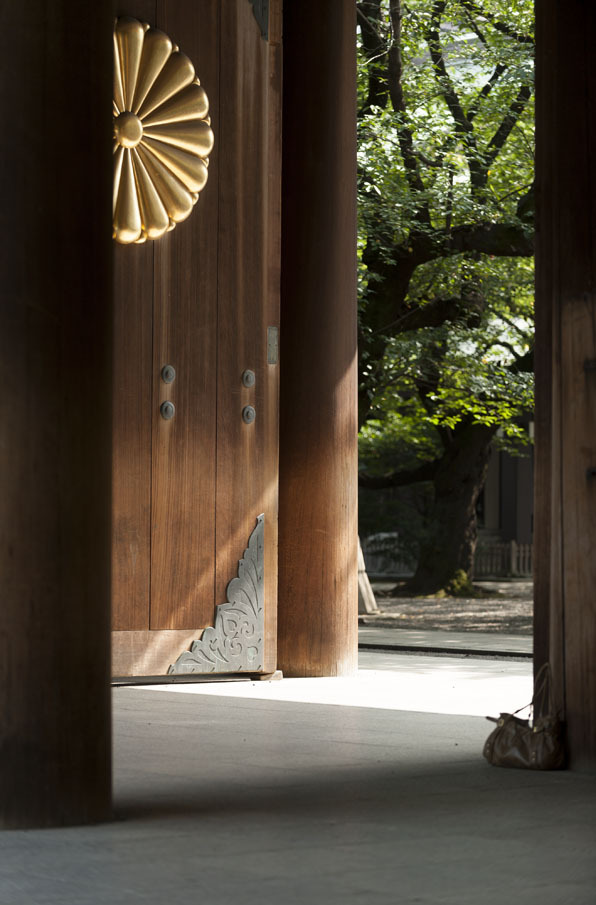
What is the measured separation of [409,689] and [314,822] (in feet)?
15.4

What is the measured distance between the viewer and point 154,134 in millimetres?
9320

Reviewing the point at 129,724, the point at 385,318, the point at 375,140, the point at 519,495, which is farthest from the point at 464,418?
the point at 129,724

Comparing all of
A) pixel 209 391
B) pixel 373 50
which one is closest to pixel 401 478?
pixel 373 50

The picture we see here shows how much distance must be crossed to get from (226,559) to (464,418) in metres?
13.5

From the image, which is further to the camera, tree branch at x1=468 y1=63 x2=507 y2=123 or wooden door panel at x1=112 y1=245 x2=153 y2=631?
tree branch at x1=468 y1=63 x2=507 y2=123

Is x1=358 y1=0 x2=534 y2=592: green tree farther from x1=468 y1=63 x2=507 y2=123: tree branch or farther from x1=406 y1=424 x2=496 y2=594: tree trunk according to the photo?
x1=406 y1=424 x2=496 y2=594: tree trunk

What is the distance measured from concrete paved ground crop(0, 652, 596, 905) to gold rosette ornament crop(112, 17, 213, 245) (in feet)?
10.7

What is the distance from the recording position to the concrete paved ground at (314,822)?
12.7 ft

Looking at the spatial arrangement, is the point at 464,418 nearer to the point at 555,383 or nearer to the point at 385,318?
the point at 385,318

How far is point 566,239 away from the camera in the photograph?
20.9 feet

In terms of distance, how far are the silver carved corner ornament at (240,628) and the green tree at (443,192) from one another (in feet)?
26.1

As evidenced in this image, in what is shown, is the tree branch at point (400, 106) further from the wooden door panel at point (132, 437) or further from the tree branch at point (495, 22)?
the wooden door panel at point (132, 437)

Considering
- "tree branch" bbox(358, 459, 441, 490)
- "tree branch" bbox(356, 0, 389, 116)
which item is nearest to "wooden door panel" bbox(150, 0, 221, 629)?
"tree branch" bbox(356, 0, 389, 116)

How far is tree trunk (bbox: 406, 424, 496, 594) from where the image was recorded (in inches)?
899
